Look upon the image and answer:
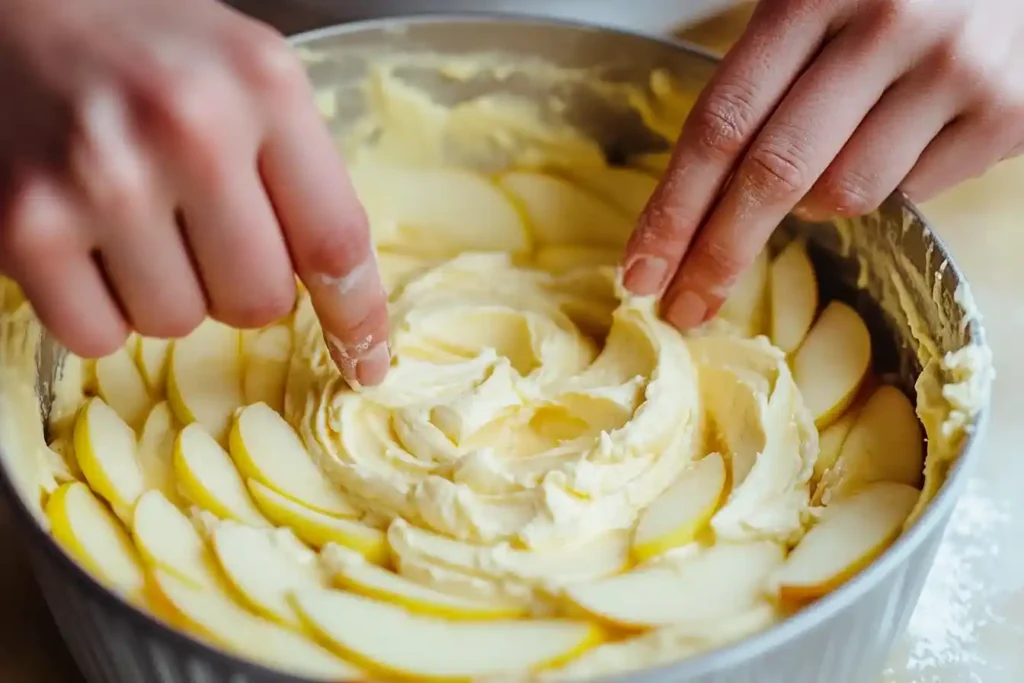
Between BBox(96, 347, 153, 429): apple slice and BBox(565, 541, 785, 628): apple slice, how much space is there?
2.06 feet

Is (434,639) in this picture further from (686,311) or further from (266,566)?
(686,311)

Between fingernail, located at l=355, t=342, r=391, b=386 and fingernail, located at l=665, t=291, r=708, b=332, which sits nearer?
fingernail, located at l=355, t=342, r=391, b=386

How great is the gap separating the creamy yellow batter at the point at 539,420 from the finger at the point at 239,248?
26 centimetres

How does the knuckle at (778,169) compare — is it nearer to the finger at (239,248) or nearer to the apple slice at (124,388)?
the finger at (239,248)

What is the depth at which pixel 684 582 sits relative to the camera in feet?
3.39

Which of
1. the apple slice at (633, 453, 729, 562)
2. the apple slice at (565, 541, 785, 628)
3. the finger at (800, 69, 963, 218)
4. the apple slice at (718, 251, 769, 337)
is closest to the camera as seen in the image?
the apple slice at (565, 541, 785, 628)

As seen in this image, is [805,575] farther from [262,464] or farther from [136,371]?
[136,371]

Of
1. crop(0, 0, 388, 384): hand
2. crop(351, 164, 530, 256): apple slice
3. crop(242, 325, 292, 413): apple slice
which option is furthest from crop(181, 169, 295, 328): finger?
crop(351, 164, 530, 256): apple slice

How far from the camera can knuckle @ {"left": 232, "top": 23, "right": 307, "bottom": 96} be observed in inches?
33.7

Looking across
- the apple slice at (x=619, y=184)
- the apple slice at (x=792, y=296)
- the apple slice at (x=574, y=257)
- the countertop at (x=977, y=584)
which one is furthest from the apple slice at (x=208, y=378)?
the apple slice at (x=792, y=296)

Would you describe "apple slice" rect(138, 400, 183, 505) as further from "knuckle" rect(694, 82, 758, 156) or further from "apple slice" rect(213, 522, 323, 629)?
"knuckle" rect(694, 82, 758, 156)

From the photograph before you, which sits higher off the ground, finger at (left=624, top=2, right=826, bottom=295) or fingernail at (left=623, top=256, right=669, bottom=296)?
finger at (left=624, top=2, right=826, bottom=295)

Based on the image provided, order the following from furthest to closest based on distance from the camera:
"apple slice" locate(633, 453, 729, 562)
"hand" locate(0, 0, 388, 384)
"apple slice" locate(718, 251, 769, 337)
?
1. "apple slice" locate(718, 251, 769, 337)
2. "apple slice" locate(633, 453, 729, 562)
3. "hand" locate(0, 0, 388, 384)

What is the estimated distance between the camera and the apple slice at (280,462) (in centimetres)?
119
